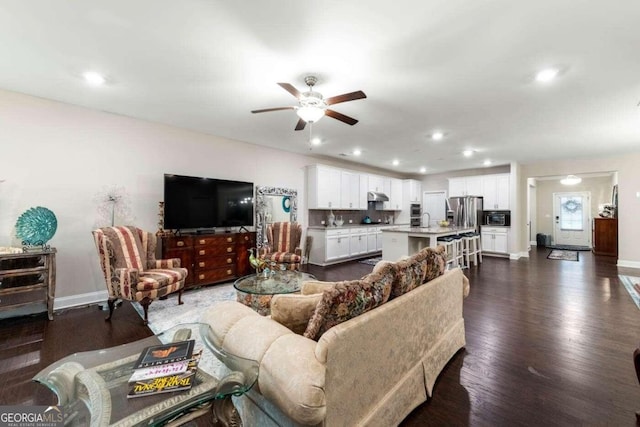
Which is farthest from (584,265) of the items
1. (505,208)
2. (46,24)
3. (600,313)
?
(46,24)

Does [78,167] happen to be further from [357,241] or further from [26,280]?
[357,241]

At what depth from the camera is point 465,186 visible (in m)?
8.32

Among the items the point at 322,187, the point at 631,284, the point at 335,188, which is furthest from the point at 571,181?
the point at 322,187

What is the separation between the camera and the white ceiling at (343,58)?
1887 millimetres

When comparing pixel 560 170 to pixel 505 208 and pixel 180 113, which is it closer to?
pixel 505 208

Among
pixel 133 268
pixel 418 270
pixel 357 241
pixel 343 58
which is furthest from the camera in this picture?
pixel 357 241

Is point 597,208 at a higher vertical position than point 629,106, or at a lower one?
lower

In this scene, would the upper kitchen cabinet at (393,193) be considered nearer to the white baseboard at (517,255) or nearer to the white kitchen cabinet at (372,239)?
the white kitchen cabinet at (372,239)

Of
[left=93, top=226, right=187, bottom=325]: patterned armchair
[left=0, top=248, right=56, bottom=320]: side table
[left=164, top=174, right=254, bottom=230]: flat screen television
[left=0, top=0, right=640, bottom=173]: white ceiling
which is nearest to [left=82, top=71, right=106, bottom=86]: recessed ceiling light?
[left=0, top=0, right=640, bottom=173]: white ceiling

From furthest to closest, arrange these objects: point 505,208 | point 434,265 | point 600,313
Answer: point 505,208 → point 600,313 → point 434,265

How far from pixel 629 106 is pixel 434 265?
12.2ft

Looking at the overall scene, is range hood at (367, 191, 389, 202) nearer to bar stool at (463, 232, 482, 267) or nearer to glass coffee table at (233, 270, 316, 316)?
bar stool at (463, 232, 482, 267)

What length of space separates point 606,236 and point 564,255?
1.34m

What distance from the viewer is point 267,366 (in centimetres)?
123
